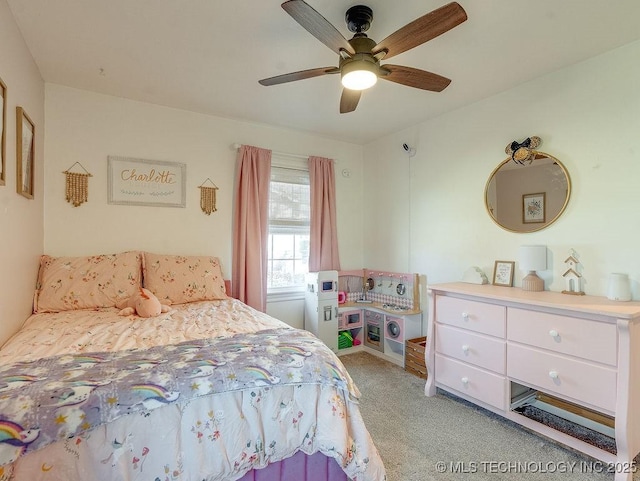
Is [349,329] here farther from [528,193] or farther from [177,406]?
[177,406]

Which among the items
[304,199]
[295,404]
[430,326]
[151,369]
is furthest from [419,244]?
[151,369]

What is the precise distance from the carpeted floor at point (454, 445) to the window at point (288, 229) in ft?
4.95

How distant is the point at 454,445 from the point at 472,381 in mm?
519

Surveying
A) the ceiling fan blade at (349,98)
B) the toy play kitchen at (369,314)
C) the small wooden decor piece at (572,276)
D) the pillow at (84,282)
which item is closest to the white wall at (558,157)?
the small wooden decor piece at (572,276)

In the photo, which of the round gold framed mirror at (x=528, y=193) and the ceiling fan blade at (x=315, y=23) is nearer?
the ceiling fan blade at (x=315, y=23)

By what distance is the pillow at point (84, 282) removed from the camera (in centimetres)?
229

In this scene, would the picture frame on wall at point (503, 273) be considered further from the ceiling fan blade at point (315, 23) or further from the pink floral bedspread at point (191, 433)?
the ceiling fan blade at point (315, 23)

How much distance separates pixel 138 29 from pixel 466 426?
123 inches

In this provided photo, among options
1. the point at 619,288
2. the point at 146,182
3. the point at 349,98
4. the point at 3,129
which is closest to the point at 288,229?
the point at 146,182

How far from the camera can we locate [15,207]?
6.23 ft

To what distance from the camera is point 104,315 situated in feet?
7.07

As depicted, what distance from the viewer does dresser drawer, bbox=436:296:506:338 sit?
2.19 metres

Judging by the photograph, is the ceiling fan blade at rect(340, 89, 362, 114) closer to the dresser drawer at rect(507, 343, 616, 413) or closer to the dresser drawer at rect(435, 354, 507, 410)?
the dresser drawer at rect(507, 343, 616, 413)

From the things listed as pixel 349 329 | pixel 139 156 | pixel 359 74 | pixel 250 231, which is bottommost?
pixel 349 329
